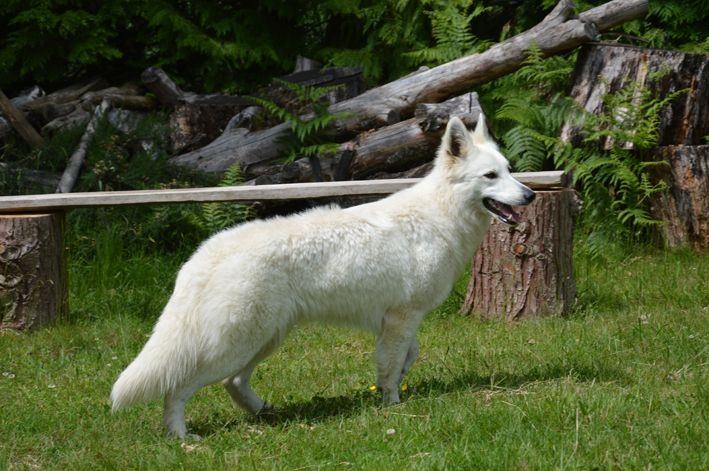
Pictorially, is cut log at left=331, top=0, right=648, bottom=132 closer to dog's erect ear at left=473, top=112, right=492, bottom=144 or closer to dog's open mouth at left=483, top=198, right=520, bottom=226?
dog's erect ear at left=473, top=112, right=492, bottom=144

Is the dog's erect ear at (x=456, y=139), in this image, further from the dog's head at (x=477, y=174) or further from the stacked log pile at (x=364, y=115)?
the stacked log pile at (x=364, y=115)

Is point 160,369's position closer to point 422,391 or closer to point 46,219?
point 422,391

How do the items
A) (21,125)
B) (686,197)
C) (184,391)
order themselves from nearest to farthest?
Result: 1. (184,391)
2. (686,197)
3. (21,125)

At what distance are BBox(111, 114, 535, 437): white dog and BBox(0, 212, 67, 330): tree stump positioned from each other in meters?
2.69

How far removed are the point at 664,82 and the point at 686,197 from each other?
1.32m

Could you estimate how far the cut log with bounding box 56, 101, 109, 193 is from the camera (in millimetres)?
10203

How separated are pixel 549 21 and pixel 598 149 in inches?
64.8

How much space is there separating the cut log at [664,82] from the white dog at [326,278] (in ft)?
14.4

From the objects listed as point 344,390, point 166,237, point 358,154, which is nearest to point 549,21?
point 358,154

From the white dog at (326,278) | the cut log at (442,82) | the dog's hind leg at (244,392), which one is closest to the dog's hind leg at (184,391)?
the white dog at (326,278)

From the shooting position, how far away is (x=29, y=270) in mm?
7574

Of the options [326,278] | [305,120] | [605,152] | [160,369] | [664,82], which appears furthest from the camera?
[305,120]

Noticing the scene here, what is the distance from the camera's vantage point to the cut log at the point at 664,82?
9.95 metres

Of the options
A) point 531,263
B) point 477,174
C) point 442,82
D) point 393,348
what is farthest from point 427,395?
point 442,82
